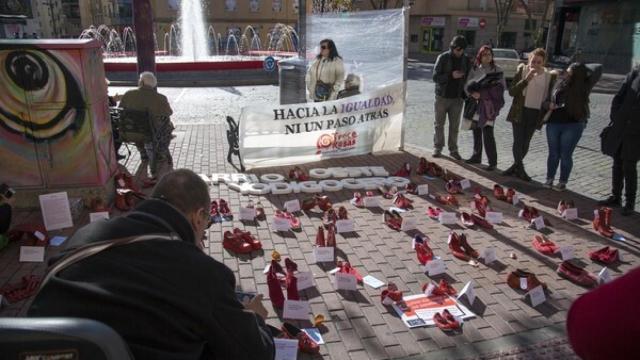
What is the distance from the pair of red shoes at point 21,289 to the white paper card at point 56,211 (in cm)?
120

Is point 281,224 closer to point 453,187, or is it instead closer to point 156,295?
point 453,187

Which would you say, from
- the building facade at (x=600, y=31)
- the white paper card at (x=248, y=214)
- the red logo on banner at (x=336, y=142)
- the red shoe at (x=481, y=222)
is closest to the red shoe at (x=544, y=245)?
the red shoe at (x=481, y=222)

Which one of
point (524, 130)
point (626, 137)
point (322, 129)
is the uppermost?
point (626, 137)

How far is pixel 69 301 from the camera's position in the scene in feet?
5.10

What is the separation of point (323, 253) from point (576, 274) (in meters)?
2.42

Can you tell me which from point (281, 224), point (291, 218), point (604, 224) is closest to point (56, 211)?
point (281, 224)

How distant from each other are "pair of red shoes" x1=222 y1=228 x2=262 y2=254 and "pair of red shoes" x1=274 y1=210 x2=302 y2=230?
0.64 metres

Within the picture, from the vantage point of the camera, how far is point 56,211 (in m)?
5.23

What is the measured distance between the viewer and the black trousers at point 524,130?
7.29 metres

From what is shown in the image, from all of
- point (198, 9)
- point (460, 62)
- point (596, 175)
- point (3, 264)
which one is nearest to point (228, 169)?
point (3, 264)

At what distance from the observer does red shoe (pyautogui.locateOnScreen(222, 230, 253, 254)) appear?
4914 millimetres

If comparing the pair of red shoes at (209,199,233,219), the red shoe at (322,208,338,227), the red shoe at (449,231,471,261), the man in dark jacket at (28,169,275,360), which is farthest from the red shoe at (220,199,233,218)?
the man in dark jacket at (28,169,275,360)

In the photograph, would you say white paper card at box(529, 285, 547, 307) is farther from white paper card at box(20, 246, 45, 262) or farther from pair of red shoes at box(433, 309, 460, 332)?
white paper card at box(20, 246, 45, 262)

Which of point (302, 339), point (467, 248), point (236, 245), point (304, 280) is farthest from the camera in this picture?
point (467, 248)
